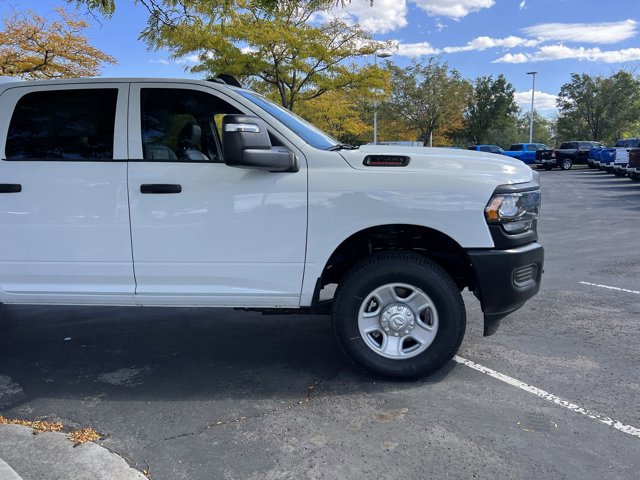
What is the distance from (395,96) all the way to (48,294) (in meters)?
40.8

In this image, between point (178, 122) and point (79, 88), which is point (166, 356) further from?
point (79, 88)

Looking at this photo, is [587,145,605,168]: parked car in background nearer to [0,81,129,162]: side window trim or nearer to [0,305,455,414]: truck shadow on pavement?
[0,305,455,414]: truck shadow on pavement

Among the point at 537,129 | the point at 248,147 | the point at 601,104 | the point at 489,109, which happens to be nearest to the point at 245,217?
the point at 248,147

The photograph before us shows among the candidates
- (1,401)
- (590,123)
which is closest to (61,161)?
(1,401)

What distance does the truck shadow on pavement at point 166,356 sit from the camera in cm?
371

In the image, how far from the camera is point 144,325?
5188mm

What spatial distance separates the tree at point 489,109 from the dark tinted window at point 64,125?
53.5 m

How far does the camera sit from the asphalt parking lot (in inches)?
111

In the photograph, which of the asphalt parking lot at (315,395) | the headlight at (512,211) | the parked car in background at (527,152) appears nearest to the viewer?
the asphalt parking lot at (315,395)

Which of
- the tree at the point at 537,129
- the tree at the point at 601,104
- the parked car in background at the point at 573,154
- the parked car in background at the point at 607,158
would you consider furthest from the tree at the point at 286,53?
the tree at the point at 537,129

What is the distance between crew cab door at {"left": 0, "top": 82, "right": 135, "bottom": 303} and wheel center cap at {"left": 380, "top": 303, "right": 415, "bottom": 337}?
6.09 ft

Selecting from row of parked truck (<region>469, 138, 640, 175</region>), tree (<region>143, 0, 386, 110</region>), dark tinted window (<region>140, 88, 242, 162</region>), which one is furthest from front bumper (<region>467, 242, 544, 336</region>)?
row of parked truck (<region>469, 138, 640, 175</region>)

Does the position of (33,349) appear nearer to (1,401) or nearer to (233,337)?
(1,401)

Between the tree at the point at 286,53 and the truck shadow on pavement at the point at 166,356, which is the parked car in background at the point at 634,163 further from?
the truck shadow on pavement at the point at 166,356
